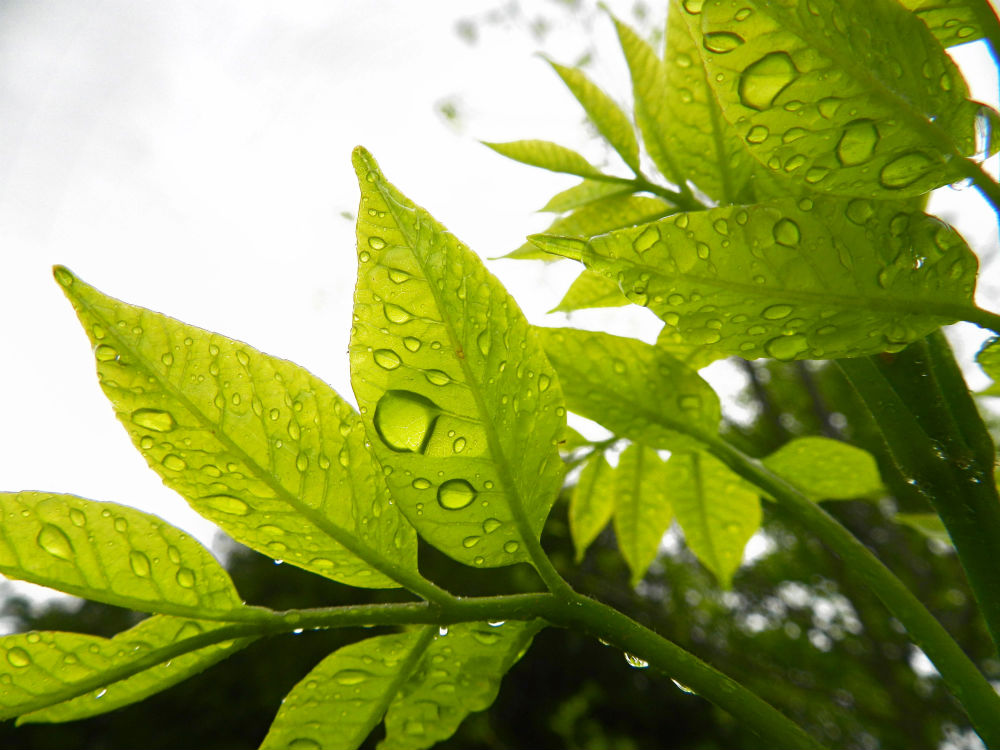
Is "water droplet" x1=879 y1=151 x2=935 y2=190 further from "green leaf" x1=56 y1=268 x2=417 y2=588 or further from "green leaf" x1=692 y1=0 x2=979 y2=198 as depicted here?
"green leaf" x1=56 y1=268 x2=417 y2=588

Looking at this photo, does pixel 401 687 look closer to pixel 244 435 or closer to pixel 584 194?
pixel 244 435

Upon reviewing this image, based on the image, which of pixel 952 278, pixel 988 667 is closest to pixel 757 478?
pixel 952 278

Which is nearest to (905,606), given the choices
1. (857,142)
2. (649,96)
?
(857,142)

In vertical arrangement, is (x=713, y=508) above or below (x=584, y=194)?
below

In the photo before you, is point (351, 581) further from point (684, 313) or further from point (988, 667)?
point (988, 667)

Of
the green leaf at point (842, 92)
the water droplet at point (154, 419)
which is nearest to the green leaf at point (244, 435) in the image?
the water droplet at point (154, 419)

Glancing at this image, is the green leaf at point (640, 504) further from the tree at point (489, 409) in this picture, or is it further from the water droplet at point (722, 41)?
the water droplet at point (722, 41)
